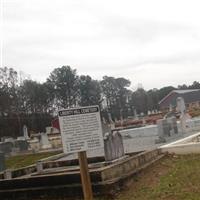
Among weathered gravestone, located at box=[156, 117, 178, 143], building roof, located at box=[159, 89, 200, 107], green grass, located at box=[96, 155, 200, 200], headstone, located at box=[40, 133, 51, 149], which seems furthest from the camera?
building roof, located at box=[159, 89, 200, 107]

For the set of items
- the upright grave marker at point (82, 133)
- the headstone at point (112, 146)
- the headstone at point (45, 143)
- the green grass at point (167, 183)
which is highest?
the upright grave marker at point (82, 133)

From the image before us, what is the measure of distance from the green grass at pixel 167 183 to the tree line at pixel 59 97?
5070 cm

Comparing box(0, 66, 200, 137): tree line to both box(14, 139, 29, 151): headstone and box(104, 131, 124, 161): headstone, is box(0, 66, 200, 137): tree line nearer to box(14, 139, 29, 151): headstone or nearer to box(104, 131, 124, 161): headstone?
box(14, 139, 29, 151): headstone

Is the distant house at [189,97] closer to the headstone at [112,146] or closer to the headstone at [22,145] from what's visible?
the headstone at [22,145]

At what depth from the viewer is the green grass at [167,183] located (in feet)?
25.3

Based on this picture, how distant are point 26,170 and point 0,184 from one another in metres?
2.47

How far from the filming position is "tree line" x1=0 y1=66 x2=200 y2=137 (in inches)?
2729

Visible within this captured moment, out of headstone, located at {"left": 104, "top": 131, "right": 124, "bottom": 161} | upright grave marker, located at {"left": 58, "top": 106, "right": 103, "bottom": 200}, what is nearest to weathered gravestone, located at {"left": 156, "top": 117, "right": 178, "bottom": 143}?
headstone, located at {"left": 104, "top": 131, "right": 124, "bottom": 161}

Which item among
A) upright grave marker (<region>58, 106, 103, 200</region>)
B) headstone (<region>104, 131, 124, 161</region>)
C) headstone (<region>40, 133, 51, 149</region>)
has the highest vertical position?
upright grave marker (<region>58, 106, 103, 200</region>)

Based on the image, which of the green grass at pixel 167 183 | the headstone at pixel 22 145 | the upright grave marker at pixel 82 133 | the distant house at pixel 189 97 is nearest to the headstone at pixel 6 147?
the headstone at pixel 22 145

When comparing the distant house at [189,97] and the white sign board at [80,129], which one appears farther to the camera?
the distant house at [189,97]

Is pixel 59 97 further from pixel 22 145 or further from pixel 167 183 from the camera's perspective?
pixel 167 183

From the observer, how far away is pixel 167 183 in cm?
882

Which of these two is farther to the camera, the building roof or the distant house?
the building roof
